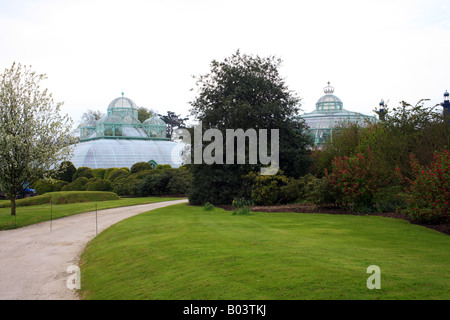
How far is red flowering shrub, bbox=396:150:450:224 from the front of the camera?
12462 mm

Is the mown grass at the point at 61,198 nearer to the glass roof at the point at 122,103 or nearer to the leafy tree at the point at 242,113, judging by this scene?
the leafy tree at the point at 242,113

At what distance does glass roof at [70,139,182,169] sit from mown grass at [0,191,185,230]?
2191 cm

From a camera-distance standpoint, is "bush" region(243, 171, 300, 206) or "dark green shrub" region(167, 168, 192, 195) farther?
"dark green shrub" region(167, 168, 192, 195)

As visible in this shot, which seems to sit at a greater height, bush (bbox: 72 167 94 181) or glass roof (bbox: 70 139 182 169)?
glass roof (bbox: 70 139 182 169)

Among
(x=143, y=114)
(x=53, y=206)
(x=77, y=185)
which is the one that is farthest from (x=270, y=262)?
(x=143, y=114)

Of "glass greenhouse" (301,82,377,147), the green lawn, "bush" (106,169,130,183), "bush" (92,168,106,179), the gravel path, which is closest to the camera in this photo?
the green lawn

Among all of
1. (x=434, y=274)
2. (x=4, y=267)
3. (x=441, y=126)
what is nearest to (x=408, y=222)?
(x=441, y=126)

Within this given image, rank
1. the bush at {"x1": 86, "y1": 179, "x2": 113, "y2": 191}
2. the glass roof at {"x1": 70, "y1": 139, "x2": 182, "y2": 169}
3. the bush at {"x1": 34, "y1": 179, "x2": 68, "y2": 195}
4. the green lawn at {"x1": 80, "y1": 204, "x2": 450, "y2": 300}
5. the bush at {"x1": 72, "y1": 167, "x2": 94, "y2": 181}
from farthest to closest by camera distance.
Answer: the glass roof at {"x1": 70, "y1": 139, "x2": 182, "y2": 169} → the bush at {"x1": 72, "y1": 167, "x2": 94, "y2": 181} → the bush at {"x1": 34, "y1": 179, "x2": 68, "y2": 195} → the bush at {"x1": 86, "y1": 179, "x2": 113, "y2": 191} → the green lawn at {"x1": 80, "y1": 204, "x2": 450, "y2": 300}

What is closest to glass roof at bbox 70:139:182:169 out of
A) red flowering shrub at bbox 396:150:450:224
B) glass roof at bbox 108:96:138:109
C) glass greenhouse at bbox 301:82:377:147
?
glass roof at bbox 108:96:138:109

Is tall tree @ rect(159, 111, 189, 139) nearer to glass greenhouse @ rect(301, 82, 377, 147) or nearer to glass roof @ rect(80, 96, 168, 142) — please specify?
glass roof @ rect(80, 96, 168, 142)

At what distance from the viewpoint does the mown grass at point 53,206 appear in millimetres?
19578

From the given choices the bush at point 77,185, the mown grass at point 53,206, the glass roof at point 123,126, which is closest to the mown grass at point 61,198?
the mown grass at point 53,206

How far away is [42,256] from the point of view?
1172cm

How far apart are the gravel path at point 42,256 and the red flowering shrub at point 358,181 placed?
996cm
